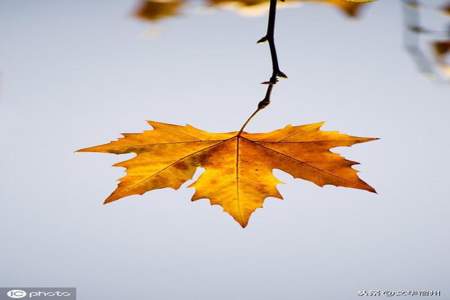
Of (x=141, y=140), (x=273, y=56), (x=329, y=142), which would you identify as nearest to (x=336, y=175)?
(x=329, y=142)

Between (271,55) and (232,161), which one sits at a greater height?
(271,55)

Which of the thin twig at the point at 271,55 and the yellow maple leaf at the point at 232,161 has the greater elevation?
the thin twig at the point at 271,55

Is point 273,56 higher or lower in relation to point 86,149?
higher

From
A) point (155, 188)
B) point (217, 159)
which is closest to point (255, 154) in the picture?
point (217, 159)

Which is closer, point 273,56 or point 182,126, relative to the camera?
point 273,56

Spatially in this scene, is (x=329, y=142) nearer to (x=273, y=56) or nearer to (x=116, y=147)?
(x=273, y=56)

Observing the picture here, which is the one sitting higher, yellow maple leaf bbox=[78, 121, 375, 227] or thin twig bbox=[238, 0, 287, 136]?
thin twig bbox=[238, 0, 287, 136]

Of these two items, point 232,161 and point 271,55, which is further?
point 232,161
